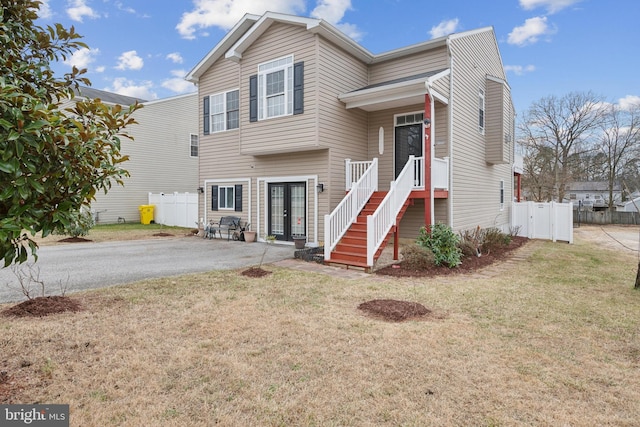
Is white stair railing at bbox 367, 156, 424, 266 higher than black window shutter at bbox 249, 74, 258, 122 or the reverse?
the reverse

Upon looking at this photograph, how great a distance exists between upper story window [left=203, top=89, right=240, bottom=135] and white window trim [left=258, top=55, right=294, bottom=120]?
191 cm

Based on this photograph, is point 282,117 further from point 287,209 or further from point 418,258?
point 418,258

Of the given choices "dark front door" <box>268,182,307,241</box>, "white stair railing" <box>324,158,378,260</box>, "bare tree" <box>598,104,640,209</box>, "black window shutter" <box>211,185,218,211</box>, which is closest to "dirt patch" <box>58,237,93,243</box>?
"black window shutter" <box>211,185,218,211</box>

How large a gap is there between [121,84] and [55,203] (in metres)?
29.1

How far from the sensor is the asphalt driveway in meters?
6.80

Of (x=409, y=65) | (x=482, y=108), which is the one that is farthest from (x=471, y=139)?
(x=409, y=65)

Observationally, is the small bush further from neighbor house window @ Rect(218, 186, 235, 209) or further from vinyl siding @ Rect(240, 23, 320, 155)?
neighbor house window @ Rect(218, 186, 235, 209)

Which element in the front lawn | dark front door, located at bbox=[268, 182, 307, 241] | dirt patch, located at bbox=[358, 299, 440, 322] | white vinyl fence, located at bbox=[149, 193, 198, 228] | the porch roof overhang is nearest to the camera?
the front lawn

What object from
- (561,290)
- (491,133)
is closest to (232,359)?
(561,290)

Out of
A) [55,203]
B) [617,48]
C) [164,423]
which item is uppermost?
[617,48]

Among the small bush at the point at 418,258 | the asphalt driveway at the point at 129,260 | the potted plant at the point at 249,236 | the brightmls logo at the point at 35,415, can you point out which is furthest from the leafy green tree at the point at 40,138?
the potted plant at the point at 249,236

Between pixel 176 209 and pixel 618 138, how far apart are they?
35515 mm

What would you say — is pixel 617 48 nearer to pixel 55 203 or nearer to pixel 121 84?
pixel 55 203

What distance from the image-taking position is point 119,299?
18.3 feet
